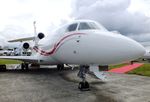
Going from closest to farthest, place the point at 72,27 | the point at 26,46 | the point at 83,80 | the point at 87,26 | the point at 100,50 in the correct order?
the point at 100,50, the point at 83,80, the point at 87,26, the point at 72,27, the point at 26,46

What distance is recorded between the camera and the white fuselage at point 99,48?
26.6 ft

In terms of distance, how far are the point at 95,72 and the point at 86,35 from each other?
1484mm

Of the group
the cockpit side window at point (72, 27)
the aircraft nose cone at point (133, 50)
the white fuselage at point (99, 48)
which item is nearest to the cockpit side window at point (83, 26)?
the white fuselage at point (99, 48)

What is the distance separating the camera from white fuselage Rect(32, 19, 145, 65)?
319 inches

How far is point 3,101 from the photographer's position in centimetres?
811

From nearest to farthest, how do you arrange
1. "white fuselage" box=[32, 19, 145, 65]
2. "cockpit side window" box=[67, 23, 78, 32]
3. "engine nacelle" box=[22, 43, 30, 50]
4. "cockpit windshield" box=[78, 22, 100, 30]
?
"white fuselage" box=[32, 19, 145, 65], "cockpit windshield" box=[78, 22, 100, 30], "cockpit side window" box=[67, 23, 78, 32], "engine nacelle" box=[22, 43, 30, 50]

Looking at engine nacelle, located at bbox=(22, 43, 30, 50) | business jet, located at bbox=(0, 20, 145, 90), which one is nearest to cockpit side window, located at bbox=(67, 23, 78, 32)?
business jet, located at bbox=(0, 20, 145, 90)

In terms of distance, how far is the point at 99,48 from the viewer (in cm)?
857

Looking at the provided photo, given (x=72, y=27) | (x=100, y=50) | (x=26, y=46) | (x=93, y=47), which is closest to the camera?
(x=100, y=50)

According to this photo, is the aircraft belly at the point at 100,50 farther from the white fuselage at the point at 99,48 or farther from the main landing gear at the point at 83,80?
the main landing gear at the point at 83,80

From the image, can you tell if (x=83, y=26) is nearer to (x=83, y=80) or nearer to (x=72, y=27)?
(x=72, y=27)

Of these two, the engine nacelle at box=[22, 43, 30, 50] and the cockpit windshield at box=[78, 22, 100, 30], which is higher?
the engine nacelle at box=[22, 43, 30, 50]

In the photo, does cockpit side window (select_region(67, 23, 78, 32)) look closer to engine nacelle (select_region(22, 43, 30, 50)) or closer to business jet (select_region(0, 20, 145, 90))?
business jet (select_region(0, 20, 145, 90))

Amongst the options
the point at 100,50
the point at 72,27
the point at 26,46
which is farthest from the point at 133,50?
the point at 26,46
